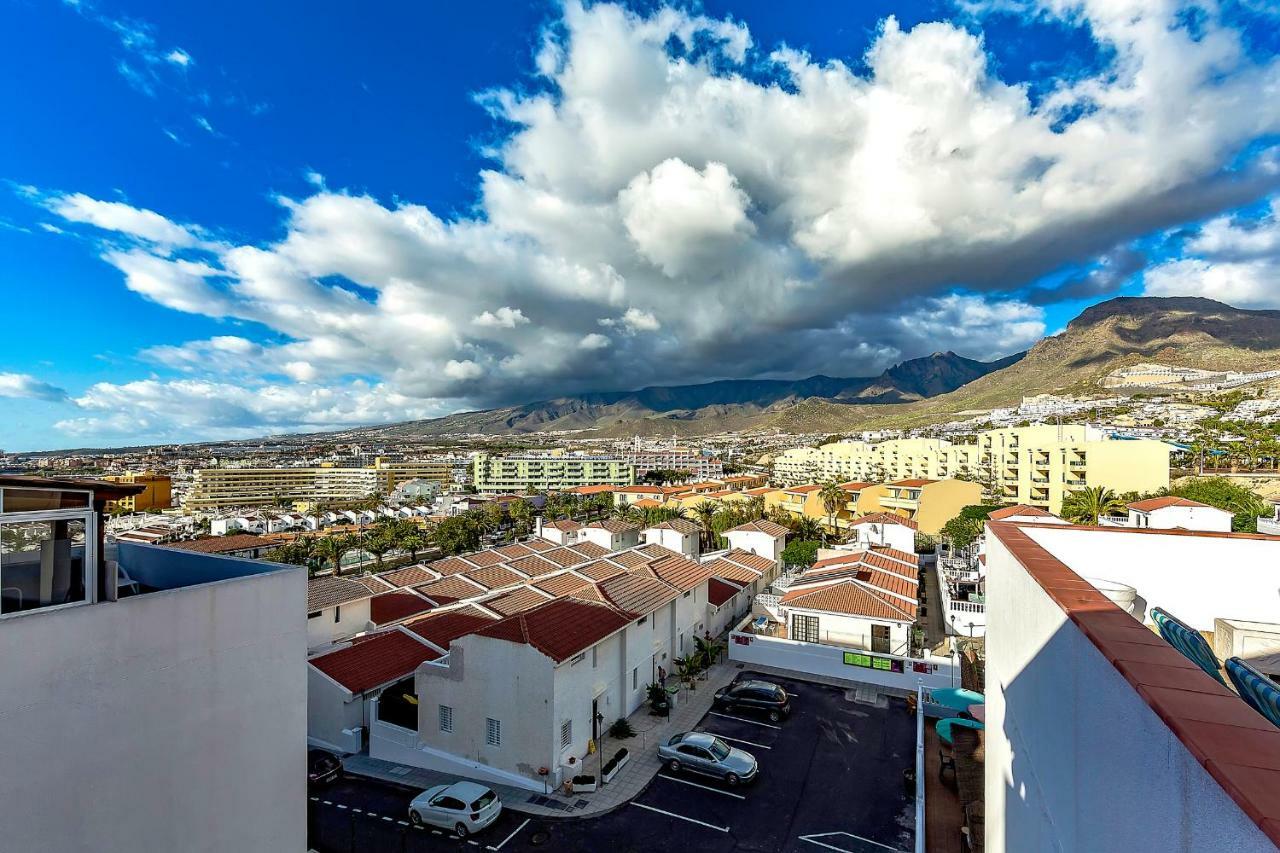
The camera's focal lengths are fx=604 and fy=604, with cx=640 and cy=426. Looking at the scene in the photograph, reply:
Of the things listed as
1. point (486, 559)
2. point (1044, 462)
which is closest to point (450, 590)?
point (486, 559)

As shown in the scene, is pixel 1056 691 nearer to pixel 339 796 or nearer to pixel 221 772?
pixel 221 772

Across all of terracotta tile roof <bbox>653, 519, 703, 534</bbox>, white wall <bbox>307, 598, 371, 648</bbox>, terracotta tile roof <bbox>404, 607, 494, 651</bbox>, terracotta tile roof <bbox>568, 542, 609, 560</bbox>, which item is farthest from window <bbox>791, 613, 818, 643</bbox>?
white wall <bbox>307, 598, 371, 648</bbox>

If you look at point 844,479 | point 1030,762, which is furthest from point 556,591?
point 844,479

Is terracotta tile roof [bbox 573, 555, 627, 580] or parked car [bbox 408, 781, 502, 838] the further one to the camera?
terracotta tile roof [bbox 573, 555, 627, 580]

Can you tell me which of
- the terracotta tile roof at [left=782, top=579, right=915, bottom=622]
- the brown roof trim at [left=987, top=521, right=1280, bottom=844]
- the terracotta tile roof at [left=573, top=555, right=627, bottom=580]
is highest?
the brown roof trim at [left=987, top=521, right=1280, bottom=844]

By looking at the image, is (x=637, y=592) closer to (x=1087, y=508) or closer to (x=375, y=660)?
(x=375, y=660)

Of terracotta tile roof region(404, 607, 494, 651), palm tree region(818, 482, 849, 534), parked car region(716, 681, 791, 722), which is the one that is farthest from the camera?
palm tree region(818, 482, 849, 534)

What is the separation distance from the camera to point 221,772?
7.80 meters

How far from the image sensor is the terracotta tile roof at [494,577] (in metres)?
32.8

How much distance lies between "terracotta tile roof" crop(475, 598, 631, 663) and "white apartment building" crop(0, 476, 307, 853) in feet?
29.7

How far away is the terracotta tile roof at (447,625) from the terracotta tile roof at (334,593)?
490 cm

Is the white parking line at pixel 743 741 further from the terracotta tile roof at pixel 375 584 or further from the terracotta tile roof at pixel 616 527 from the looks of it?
the terracotta tile roof at pixel 616 527

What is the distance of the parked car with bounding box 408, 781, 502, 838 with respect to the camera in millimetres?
15305

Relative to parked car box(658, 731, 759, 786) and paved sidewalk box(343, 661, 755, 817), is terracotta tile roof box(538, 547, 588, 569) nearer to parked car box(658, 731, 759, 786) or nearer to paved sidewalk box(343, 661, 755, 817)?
paved sidewalk box(343, 661, 755, 817)
